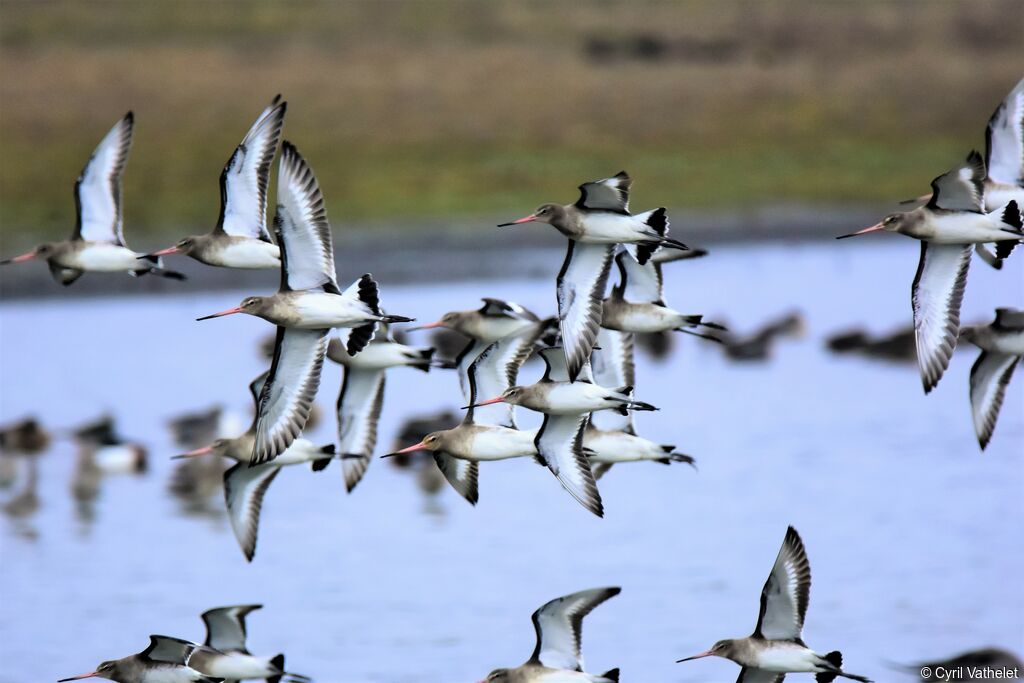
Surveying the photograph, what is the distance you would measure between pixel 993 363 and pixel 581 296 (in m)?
3.03

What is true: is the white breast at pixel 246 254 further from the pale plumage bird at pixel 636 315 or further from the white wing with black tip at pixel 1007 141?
the white wing with black tip at pixel 1007 141

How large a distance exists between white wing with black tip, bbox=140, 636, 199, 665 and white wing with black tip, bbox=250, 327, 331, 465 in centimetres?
128

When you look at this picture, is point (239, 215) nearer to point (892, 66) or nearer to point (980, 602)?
point (980, 602)

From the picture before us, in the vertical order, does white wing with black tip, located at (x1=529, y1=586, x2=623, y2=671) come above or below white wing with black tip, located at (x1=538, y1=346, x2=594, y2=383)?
below

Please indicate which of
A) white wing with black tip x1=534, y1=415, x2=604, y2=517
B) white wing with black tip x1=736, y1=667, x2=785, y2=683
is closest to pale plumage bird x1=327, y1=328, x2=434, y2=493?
white wing with black tip x1=534, y1=415, x2=604, y2=517

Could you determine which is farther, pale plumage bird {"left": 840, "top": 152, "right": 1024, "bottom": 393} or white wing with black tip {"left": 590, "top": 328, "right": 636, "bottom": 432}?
white wing with black tip {"left": 590, "top": 328, "right": 636, "bottom": 432}

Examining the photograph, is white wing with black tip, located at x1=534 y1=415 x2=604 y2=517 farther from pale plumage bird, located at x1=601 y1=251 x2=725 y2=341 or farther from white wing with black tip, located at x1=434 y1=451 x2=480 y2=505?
pale plumage bird, located at x1=601 y1=251 x2=725 y2=341

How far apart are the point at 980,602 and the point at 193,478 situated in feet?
27.9

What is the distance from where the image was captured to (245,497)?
1370cm

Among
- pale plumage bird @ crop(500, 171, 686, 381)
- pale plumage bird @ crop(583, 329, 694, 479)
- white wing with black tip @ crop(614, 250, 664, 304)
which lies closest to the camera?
pale plumage bird @ crop(500, 171, 686, 381)

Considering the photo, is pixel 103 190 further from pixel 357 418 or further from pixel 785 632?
pixel 785 632

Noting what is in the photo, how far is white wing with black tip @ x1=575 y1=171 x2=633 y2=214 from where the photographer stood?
11188mm

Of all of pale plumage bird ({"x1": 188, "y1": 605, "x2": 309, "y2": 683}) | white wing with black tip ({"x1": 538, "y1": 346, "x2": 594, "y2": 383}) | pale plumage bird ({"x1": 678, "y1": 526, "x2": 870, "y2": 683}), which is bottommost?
pale plumage bird ({"x1": 188, "y1": 605, "x2": 309, "y2": 683})

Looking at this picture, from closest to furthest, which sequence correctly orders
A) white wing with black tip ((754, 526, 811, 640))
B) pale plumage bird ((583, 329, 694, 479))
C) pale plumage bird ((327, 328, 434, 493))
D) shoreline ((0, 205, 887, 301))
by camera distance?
white wing with black tip ((754, 526, 811, 640))
pale plumage bird ((583, 329, 694, 479))
pale plumage bird ((327, 328, 434, 493))
shoreline ((0, 205, 887, 301))
